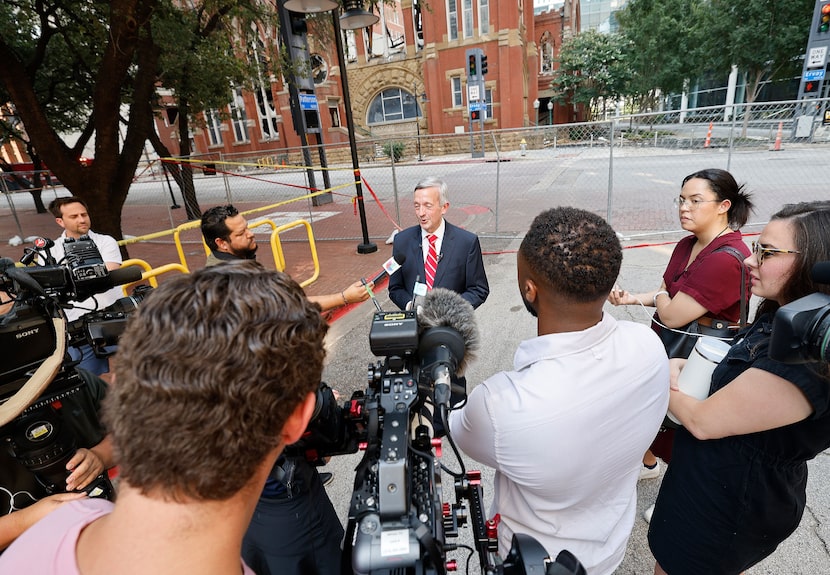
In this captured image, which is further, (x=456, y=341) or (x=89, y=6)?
(x=89, y=6)

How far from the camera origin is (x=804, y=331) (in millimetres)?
897

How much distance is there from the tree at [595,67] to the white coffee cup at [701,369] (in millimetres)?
38065

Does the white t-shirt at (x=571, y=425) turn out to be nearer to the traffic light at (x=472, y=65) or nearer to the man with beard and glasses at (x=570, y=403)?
the man with beard and glasses at (x=570, y=403)

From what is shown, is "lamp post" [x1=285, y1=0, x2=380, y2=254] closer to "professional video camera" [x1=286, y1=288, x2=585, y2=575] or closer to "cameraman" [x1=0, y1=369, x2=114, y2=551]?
"cameraman" [x1=0, y1=369, x2=114, y2=551]

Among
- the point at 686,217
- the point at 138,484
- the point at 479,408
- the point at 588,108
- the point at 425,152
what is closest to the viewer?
the point at 138,484

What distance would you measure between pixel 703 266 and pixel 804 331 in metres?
1.57

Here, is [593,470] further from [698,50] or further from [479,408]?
[698,50]

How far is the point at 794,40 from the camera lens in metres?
21.3

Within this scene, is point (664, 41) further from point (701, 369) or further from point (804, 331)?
point (804, 331)

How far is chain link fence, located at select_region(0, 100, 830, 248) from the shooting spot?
25.9 ft

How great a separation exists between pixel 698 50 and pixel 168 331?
37819 mm

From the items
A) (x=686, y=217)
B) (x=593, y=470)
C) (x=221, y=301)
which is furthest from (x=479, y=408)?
(x=686, y=217)

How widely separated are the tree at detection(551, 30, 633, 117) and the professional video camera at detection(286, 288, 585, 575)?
38721 mm

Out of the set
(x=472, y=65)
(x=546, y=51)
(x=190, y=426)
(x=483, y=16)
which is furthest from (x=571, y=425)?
(x=546, y=51)
